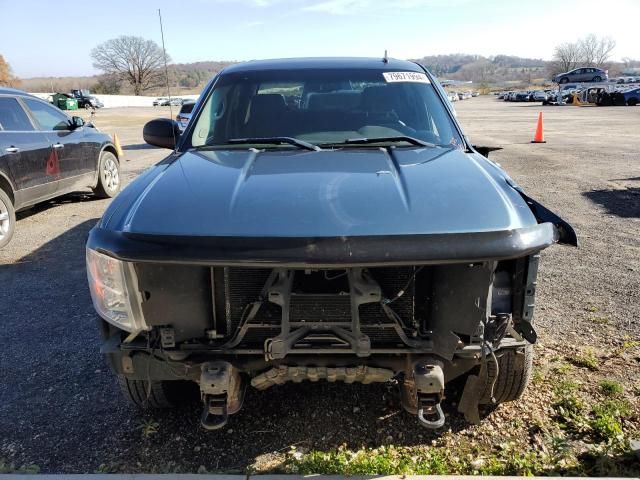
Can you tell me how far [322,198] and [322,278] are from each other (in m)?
0.35

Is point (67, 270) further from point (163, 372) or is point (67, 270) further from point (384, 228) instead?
point (384, 228)

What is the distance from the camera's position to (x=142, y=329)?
2.31 meters

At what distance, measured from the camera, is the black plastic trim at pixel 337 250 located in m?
2.01

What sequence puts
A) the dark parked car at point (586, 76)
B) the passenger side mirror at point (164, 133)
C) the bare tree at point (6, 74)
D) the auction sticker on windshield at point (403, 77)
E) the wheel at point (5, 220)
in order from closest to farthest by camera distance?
1. the auction sticker on windshield at point (403, 77)
2. the passenger side mirror at point (164, 133)
3. the wheel at point (5, 220)
4. the dark parked car at point (586, 76)
5. the bare tree at point (6, 74)

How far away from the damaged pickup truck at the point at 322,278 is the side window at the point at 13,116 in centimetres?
522

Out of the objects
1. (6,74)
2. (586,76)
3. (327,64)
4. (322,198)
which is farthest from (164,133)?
(6,74)

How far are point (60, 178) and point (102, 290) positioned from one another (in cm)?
605

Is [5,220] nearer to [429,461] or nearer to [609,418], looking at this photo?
[429,461]

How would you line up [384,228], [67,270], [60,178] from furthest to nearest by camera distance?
[60,178] < [67,270] < [384,228]

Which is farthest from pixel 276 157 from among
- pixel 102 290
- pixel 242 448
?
pixel 242 448

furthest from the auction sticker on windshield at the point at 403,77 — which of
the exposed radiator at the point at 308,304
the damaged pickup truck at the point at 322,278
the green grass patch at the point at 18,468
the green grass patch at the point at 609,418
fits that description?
the green grass patch at the point at 18,468

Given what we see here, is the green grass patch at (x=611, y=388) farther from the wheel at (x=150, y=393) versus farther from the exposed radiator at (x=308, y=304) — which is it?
the wheel at (x=150, y=393)

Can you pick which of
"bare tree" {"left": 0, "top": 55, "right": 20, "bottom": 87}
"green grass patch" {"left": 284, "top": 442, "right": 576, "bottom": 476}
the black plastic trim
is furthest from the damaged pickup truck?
"bare tree" {"left": 0, "top": 55, "right": 20, "bottom": 87}

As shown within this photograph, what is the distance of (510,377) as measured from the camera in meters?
2.76
